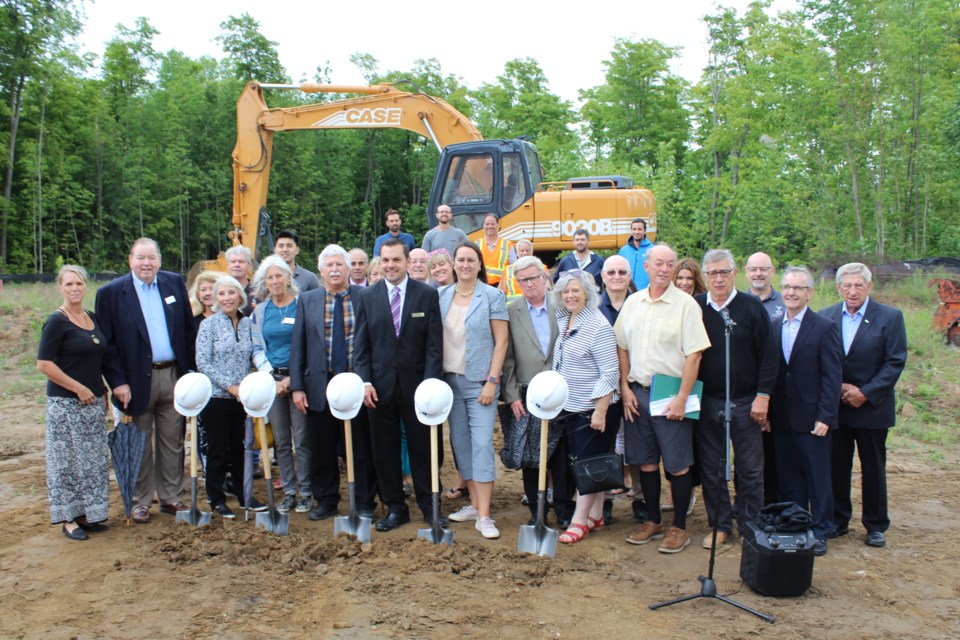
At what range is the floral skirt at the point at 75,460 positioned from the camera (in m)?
5.35

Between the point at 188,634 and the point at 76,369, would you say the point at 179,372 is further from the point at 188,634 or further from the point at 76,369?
the point at 188,634

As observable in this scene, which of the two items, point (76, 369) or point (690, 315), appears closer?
point (690, 315)

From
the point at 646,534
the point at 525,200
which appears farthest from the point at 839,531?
the point at 525,200

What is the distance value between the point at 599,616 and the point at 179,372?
3.64 m

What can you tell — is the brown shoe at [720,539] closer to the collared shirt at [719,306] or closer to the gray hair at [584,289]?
the collared shirt at [719,306]

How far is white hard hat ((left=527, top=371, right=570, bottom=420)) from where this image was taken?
4945mm

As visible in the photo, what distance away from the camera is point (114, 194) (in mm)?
27375

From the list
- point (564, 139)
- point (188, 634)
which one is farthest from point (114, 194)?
point (188, 634)

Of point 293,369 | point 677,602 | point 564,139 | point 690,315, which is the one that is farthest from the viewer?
point 564,139

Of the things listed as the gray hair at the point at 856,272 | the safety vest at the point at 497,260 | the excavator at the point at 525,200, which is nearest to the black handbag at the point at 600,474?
the gray hair at the point at 856,272

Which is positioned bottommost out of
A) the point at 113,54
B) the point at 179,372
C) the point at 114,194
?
the point at 179,372

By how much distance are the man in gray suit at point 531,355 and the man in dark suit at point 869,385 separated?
1961 mm

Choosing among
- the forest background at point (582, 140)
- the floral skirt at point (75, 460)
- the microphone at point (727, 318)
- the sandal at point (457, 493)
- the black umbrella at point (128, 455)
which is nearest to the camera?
the microphone at point (727, 318)

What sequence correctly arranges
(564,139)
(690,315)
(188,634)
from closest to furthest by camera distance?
(188,634) < (690,315) < (564,139)
